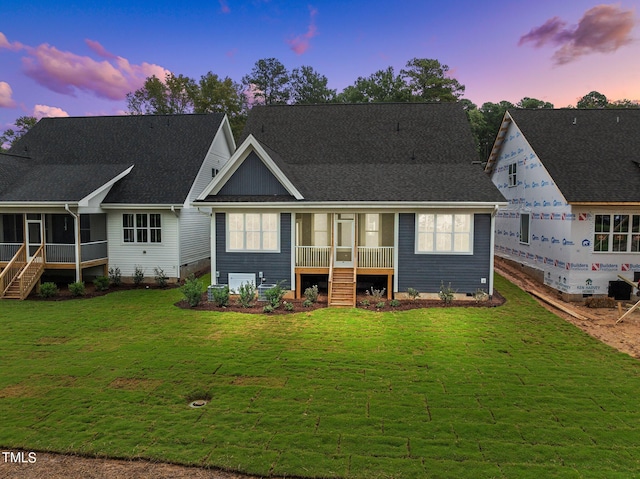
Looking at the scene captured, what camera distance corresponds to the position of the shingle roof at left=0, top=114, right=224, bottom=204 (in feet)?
63.1

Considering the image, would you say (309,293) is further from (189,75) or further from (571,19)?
(189,75)

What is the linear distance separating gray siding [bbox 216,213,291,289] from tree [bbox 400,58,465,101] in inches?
1283

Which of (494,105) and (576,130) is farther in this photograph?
(494,105)

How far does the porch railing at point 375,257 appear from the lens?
16.3 metres

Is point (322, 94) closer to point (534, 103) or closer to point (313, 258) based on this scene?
point (534, 103)

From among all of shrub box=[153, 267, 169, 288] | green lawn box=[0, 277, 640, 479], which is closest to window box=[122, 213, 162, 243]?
shrub box=[153, 267, 169, 288]

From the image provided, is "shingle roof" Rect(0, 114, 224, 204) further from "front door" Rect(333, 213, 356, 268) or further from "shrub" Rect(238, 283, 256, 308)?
"front door" Rect(333, 213, 356, 268)

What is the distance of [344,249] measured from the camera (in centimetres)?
1767

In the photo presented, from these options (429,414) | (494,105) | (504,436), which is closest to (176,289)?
(429,414)

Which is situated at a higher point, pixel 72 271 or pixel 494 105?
pixel 494 105

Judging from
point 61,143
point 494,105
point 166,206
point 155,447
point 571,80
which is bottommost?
point 155,447

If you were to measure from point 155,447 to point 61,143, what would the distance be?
22541mm

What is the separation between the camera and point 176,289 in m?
18.6

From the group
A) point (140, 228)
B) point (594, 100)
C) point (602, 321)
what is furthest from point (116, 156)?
point (594, 100)
